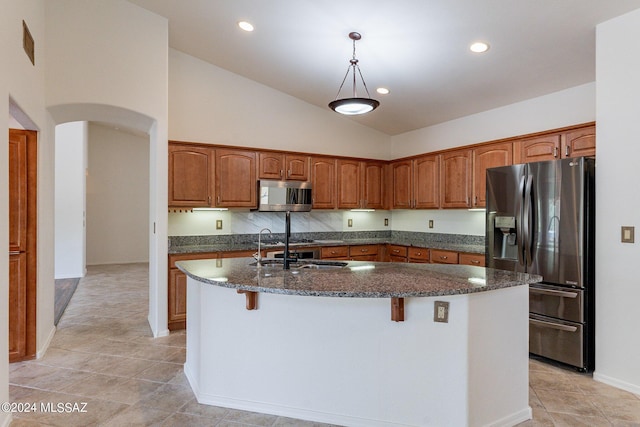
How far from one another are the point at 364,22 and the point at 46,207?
341cm

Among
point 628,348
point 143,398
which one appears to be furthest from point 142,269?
point 628,348

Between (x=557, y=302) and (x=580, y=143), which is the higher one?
(x=580, y=143)

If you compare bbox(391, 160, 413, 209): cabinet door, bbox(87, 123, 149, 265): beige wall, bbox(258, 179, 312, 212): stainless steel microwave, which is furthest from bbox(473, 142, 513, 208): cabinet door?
bbox(87, 123, 149, 265): beige wall

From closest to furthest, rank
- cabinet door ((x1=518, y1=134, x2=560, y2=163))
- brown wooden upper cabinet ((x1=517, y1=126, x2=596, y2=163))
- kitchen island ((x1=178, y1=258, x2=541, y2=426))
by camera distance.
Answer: kitchen island ((x1=178, y1=258, x2=541, y2=426)) < brown wooden upper cabinet ((x1=517, y1=126, x2=596, y2=163)) < cabinet door ((x1=518, y1=134, x2=560, y2=163))

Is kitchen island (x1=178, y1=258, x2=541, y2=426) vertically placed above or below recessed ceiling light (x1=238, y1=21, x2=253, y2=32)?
below

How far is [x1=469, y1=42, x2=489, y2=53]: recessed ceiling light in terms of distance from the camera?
A: 11.0 feet

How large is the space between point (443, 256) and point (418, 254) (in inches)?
17.2

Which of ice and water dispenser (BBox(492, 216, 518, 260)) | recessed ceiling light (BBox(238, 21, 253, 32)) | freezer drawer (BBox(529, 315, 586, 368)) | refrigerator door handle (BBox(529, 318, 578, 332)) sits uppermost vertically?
recessed ceiling light (BBox(238, 21, 253, 32))

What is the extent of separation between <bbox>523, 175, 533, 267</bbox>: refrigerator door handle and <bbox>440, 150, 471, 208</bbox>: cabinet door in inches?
45.8

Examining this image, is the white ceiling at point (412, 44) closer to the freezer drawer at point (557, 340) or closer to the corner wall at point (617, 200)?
the corner wall at point (617, 200)

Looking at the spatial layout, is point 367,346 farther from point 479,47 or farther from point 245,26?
point 245,26

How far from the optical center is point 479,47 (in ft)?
11.2

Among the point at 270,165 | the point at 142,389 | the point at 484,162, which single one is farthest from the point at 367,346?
the point at 270,165

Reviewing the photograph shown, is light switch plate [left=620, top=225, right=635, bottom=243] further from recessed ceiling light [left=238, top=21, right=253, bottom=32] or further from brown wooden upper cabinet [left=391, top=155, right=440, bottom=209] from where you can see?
recessed ceiling light [left=238, top=21, right=253, bottom=32]
